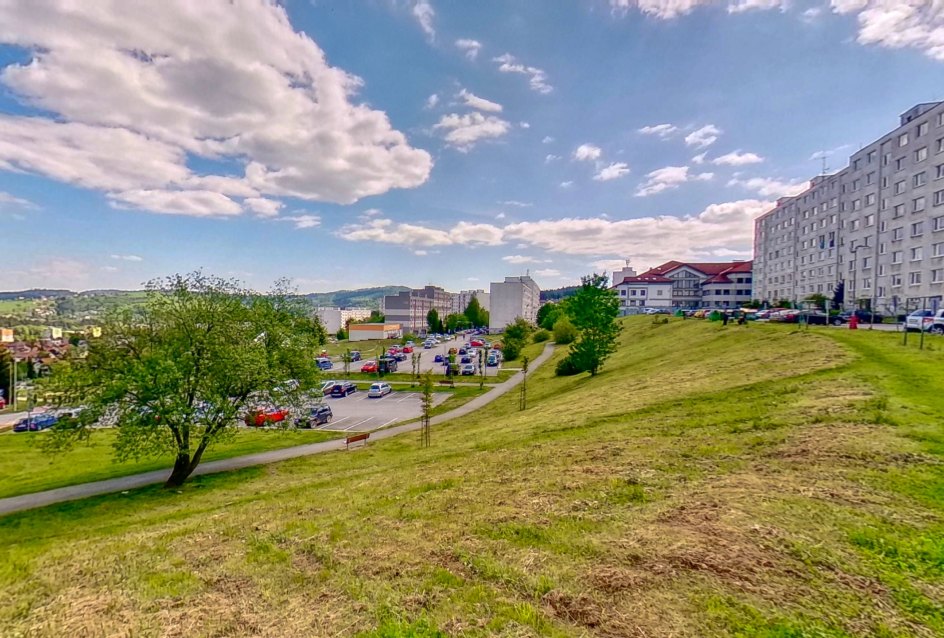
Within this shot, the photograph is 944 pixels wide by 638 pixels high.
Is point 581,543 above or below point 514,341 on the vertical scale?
above

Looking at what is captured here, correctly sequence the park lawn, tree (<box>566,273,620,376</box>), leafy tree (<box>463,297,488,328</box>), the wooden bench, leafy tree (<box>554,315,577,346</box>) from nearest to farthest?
1. the park lawn
2. the wooden bench
3. tree (<box>566,273,620,376</box>)
4. leafy tree (<box>554,315,577,346</box>)
5. leafy tree (<box>463,297,488,328</box>)

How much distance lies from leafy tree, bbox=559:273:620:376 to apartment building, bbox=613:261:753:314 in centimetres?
6858

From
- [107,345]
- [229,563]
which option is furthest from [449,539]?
[107,345]

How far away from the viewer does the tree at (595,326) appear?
35031 mm

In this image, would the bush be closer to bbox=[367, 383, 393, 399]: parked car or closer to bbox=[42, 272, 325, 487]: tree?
bbox=[367, 383, 393, 399]: parked car

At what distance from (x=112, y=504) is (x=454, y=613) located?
18.4 meters

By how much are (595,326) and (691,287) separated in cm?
8068

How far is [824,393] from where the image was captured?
14.2 m

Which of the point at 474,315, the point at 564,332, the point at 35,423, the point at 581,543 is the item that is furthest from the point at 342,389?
→ the point at 474,315

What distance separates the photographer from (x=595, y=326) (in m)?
35.8

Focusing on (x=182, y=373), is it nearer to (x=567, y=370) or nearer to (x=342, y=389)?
(x=342, y=389)

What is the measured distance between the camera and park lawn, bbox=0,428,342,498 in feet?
67.3

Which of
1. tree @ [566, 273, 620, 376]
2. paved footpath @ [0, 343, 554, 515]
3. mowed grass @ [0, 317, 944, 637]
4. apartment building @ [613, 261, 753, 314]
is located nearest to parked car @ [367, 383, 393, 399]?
paved footpath @ [0, 343, 554, 515]

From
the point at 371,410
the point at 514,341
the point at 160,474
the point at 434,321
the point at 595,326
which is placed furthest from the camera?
the point at 434,321
